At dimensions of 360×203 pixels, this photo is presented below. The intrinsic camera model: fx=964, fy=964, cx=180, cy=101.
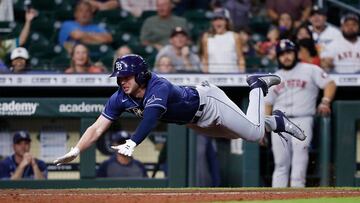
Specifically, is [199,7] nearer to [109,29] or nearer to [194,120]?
[109,29]

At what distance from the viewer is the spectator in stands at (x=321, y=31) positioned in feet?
40.0

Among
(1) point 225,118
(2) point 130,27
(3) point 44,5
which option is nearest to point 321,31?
(2) point 130,27

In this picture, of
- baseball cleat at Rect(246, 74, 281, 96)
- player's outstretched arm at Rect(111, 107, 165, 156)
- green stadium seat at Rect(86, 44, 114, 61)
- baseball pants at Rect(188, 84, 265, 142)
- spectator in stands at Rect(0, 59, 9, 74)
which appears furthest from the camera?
green stadium seat at Rect(86, 44, 114, 61)

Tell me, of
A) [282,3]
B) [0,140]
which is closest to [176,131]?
[0,140]

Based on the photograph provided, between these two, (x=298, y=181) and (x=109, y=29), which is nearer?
(x=298, y=181)

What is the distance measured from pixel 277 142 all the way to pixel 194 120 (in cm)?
279

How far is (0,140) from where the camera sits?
1142 cm

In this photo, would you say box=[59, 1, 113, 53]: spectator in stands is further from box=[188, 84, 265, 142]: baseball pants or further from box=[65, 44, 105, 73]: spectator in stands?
box=[188, 84, 265, 142]: baseball pants

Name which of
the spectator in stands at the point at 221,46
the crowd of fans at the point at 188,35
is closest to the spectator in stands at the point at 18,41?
the crowd of fans at the point at 188,35

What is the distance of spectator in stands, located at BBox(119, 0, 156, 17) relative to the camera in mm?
13312

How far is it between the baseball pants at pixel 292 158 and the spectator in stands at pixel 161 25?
2276 millimetres

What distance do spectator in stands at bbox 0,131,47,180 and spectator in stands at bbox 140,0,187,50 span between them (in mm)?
2265

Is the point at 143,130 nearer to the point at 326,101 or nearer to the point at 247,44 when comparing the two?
the point at 326,101

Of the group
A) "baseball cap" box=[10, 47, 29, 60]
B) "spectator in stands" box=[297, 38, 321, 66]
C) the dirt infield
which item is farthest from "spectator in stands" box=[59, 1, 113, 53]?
the dirt infield
